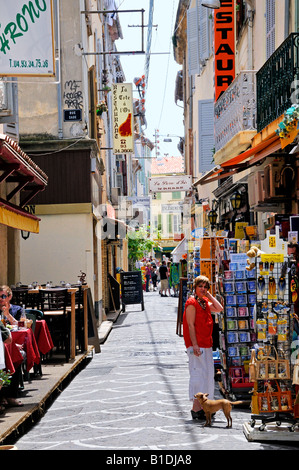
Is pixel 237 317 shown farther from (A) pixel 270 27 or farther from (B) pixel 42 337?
(A) pixel 270 27

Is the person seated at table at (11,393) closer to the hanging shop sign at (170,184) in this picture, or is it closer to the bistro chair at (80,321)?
the bistro chair at (80,321)

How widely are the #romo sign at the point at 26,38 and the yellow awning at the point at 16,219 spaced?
2234 mm

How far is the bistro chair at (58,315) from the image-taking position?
Answer: 43.7ft

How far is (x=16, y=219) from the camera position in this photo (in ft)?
41.1

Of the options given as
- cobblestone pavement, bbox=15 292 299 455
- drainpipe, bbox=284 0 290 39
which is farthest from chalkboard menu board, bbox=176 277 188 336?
drainpipe, bbox=284 0 290 39

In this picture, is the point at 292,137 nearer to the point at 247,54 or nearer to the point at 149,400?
the point at 149,400

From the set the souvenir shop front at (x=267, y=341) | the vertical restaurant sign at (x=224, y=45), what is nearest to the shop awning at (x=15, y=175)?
the souvenir shop front at (x=267, y=341)

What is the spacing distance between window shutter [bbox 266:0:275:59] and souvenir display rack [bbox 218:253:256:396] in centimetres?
587

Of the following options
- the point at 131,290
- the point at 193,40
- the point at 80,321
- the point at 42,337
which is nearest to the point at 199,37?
the point at 193,40

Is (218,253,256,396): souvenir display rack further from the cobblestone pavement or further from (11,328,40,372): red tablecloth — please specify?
(11,328,40,372): red tablecloth

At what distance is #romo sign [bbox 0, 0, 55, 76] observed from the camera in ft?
31.7

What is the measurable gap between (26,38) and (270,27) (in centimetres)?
648

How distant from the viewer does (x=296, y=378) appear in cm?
796
